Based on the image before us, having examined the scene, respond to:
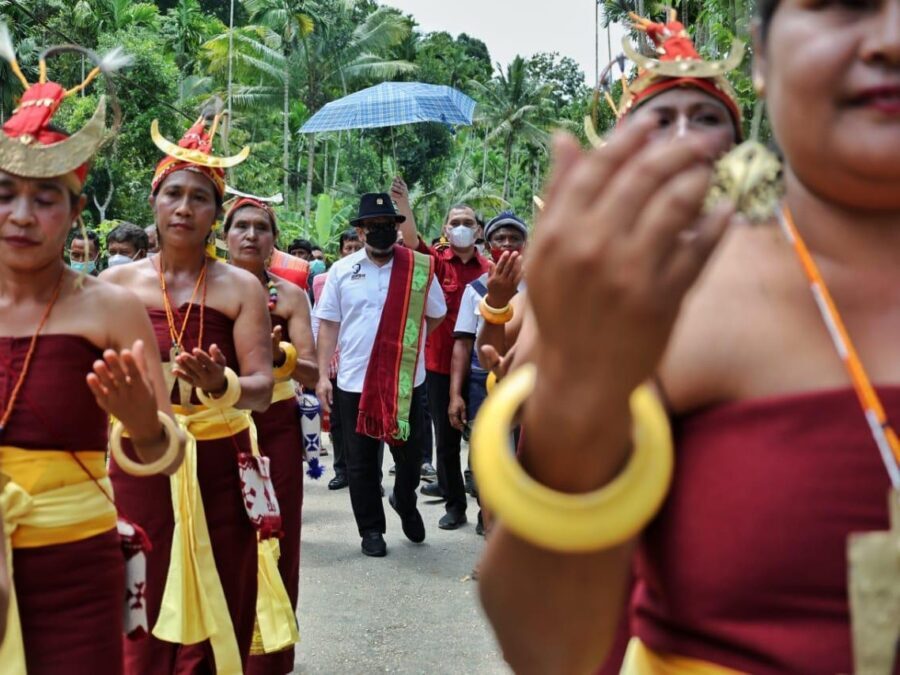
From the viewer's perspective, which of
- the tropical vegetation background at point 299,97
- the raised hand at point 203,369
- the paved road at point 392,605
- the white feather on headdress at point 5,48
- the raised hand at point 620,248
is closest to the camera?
the raised hand at point 620,248

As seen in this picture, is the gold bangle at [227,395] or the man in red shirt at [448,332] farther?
the man in red shirt at [448,332]

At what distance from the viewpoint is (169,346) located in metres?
4.18

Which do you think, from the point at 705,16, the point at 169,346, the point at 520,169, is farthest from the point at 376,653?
the point at 520,169

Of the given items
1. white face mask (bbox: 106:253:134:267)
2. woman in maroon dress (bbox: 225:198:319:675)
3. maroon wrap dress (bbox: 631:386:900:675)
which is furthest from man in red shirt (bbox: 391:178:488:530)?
maroon wrap dress (bbox: 631:386:900:675)

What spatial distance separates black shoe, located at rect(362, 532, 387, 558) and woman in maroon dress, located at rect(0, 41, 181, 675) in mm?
3709

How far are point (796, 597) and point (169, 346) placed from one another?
3443mm

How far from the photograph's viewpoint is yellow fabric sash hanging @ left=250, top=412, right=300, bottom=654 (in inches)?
182

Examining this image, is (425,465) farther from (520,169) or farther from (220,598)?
(520,169)

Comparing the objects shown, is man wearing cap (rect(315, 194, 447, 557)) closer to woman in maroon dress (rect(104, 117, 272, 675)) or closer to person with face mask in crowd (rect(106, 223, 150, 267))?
person with face mask in crowd (rect(106, 223, 150, 267))

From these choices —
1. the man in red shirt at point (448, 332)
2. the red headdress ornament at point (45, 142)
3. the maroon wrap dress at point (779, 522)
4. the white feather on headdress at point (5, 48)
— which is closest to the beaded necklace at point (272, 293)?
the man in red shirt at point (448, 332)

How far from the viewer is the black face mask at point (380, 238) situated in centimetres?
705

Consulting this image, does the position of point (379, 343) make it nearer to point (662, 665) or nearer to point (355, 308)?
point (355, 308)

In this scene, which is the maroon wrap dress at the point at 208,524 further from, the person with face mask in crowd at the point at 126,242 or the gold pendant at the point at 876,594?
the person with face mask in crowd at the point at 126,242

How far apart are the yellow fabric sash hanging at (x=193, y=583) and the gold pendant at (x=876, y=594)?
10.7 feet
